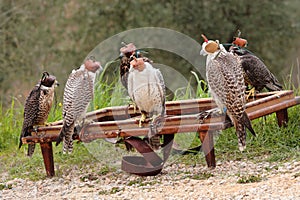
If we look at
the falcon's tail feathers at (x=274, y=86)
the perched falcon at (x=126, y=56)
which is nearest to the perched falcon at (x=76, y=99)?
the perched falcon at (x=126, y=56)

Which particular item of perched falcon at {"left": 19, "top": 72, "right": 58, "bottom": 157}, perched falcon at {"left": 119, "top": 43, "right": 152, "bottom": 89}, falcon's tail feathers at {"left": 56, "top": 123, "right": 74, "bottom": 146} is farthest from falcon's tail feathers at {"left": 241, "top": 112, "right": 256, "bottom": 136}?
perched falcon at {"left": 19, "top": 72, "right": 58, "bottom": 157}

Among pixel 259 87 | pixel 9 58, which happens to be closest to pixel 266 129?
pixel 259 87

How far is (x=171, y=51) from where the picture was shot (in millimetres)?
9688

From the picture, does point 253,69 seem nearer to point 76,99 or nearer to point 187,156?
point 187,156

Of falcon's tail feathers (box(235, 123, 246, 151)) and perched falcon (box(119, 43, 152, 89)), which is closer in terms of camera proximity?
falcon's tail feathers (box(235, 123, 246, 151))

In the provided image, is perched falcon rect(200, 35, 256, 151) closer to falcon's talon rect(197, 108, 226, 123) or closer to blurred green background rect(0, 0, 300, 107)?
falcon's talon rect(197, 108, 226, 123)

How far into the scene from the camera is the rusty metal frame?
16.7ft

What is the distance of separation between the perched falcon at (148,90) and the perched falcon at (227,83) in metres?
0.43

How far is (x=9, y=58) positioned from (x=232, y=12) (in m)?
3.85

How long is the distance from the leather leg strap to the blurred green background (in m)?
4.36

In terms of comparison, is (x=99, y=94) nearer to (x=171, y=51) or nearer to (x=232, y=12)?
(x=171, y=51)

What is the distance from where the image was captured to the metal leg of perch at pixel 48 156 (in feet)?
18.2

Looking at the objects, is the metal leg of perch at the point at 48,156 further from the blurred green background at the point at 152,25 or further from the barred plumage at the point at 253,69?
the blurred green background at the point at 152,25

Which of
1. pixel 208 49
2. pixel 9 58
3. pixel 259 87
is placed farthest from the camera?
pixel 9 58
